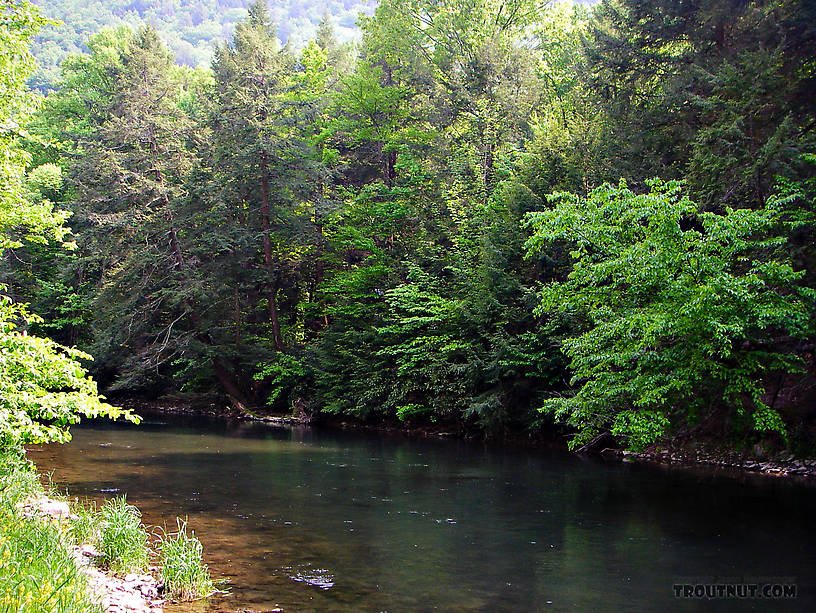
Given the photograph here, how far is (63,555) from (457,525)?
251 inches

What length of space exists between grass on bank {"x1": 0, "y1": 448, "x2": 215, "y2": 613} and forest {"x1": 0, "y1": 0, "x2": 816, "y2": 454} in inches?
46.5

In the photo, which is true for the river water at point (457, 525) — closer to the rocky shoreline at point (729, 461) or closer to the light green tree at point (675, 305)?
the rocky shoreline at point (729, 461)

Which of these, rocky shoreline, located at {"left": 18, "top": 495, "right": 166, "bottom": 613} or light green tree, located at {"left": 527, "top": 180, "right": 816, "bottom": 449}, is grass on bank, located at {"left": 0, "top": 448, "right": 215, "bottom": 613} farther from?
light green tree, located at {"left": 527, "top": 180, "right": 816, "bottom": 449}

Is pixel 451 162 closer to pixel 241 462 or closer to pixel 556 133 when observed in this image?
pixel 556 133

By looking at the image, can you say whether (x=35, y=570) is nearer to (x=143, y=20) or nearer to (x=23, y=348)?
(x=23, y=348)

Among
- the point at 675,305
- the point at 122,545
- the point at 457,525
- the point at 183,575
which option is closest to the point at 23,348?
the point at 122,545

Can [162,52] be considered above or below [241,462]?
above

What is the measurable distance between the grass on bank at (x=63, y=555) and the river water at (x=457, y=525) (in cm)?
61

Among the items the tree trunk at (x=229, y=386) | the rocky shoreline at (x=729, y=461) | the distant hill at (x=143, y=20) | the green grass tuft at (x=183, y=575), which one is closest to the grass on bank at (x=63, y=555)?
the green grass tuft at (x=183, y=575)

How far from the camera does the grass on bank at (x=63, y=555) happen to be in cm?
552

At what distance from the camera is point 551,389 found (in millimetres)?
23156

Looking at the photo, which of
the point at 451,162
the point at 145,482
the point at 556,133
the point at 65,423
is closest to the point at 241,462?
the point at 145,482

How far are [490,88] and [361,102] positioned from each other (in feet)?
19.3

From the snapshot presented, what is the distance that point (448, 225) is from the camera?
2995 cm
